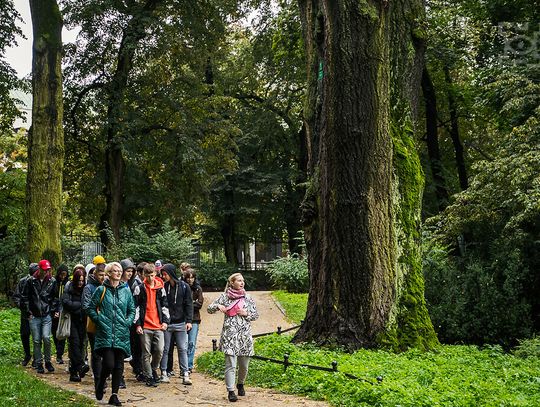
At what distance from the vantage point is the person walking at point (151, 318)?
10469 millimetres

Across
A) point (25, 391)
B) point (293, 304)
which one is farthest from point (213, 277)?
point (25, 391)

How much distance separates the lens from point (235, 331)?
9148 millimetres

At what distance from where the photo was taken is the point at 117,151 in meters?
27.5

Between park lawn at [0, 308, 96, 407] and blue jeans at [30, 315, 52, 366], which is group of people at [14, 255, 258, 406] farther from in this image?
park lawn at [0, 308, 96, 407]

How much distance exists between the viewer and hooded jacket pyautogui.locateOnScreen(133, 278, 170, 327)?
10398mm

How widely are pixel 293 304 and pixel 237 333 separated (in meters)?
13.1

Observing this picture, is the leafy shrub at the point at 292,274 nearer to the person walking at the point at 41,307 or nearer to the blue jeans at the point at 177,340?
the person walking at the point at 41,307

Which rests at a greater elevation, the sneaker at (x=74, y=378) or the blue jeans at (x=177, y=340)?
the blue jeans at (x=177, y=340)

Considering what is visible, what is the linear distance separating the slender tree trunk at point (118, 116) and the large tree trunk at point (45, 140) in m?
6.62

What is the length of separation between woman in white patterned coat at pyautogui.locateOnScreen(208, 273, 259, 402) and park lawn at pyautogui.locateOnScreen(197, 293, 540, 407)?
0.81 metres

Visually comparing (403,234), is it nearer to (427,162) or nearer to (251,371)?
(251,371)

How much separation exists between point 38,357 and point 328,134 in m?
6.26

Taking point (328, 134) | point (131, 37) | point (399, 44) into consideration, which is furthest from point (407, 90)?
point (131, 37)

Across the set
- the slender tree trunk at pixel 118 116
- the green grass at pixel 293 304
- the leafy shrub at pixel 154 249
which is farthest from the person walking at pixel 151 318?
the slender tree trunk at pixel 118 116
